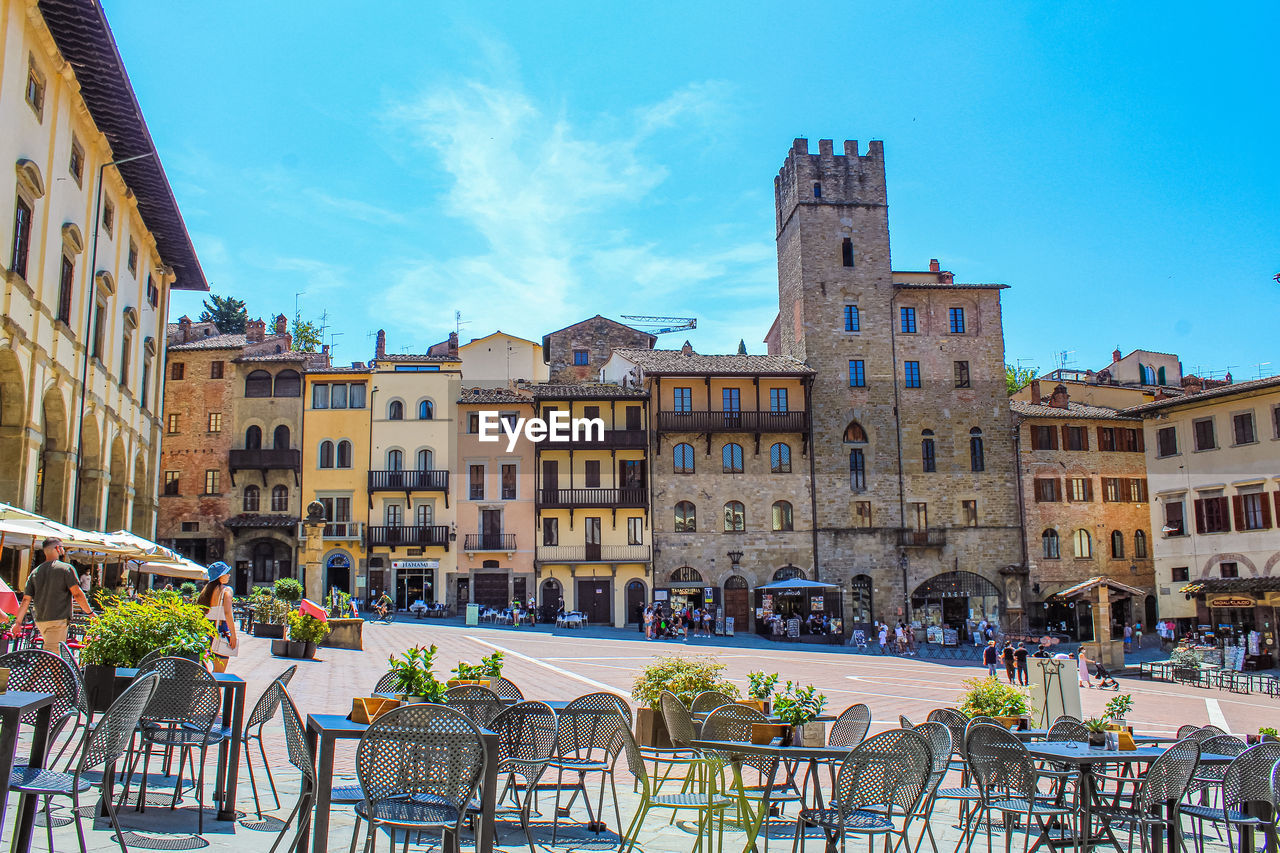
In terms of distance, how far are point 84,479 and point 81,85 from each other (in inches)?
358

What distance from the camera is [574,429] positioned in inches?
1741

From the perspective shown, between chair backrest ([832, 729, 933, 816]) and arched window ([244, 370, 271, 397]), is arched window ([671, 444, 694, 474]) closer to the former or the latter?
arched window ([244, 370, 271, 397])

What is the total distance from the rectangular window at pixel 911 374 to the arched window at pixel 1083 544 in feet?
31.0

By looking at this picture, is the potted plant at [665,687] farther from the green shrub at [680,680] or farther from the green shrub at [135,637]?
the green shrub at [135,637]

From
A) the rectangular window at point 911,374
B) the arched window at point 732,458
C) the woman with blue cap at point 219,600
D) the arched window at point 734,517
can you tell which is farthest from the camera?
the rectangular window at point 911,374

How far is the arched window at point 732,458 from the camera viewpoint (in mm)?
44219

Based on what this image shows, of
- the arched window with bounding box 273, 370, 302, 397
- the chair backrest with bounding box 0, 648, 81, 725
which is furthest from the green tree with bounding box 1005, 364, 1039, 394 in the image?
the chair backrest with bounding box 0, 648, 81, 725

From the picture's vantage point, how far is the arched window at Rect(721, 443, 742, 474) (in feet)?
145

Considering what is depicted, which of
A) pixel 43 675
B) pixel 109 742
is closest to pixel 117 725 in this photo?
pixel 109 742

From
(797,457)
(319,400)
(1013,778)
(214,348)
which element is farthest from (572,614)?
(1013,778)

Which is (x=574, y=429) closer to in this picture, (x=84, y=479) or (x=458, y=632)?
(x=458, y=632)

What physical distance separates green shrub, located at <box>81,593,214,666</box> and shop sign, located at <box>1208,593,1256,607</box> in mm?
34994

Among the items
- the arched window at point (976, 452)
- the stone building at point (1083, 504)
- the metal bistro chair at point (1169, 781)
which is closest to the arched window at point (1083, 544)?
the stone building at point (1083, 504)

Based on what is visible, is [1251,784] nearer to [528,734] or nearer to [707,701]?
[707,701]
